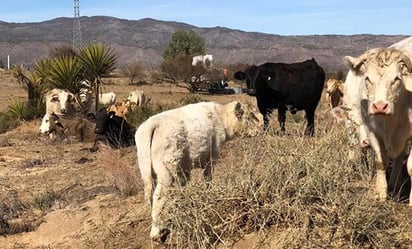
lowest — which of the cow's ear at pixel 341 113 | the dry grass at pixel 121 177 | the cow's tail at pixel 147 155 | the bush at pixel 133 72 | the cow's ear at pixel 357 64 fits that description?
the bush at pixel 133 72

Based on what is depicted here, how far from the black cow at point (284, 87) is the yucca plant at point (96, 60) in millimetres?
5035

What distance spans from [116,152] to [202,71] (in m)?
35.1

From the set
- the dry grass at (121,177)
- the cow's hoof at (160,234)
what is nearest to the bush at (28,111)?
the dry grass at (121,177)

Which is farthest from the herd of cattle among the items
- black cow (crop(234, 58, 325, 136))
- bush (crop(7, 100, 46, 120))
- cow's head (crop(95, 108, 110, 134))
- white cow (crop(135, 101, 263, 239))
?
bush (crop(7, 100, 46, 120))

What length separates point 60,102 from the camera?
21109 mm

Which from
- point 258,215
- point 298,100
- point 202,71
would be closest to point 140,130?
point 258,215

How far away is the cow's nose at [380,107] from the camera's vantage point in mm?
6606

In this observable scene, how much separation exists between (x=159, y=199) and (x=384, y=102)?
2.60 meters

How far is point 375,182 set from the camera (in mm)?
7820

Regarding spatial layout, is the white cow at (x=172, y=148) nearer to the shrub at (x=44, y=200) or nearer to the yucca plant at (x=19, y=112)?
the shrub at (x=44, y=200)

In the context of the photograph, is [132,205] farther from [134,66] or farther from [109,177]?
[134,66]

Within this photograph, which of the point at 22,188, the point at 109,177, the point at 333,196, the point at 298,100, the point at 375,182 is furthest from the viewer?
the point at 298,100

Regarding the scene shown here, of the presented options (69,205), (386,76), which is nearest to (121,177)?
(69,205)

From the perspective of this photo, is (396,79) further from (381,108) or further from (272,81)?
(272,81)
